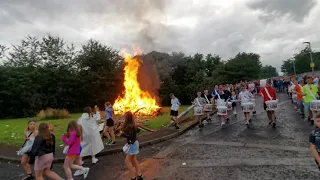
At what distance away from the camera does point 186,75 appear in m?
36.6

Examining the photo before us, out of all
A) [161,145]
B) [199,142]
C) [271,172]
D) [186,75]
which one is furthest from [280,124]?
[186,75]

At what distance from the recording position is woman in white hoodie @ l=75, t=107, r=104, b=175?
318 inches

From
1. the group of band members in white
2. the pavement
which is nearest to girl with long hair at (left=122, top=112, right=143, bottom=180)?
the pavement

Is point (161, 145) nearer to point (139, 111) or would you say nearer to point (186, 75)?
point (139, 111)

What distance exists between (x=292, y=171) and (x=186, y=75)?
3085 cm

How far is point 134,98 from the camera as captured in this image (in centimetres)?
1950

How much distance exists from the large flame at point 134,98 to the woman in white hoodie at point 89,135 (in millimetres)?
9696

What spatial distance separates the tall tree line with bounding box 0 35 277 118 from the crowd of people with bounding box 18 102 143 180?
2371cm

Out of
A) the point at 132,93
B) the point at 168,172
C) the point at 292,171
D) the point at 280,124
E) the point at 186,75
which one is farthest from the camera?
the point at 186,75

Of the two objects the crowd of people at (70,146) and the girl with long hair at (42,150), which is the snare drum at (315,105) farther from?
the girl with long hair at (42,150)

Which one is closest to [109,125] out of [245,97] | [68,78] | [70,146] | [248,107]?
[70,146]

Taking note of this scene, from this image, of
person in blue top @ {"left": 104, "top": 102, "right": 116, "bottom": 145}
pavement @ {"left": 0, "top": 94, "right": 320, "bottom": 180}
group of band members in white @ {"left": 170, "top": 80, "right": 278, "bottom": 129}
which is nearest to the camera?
pavement @ {"left": 0, "top": 94, "right": 320, "bottom": 180}

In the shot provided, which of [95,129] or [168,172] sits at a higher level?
[95,129]

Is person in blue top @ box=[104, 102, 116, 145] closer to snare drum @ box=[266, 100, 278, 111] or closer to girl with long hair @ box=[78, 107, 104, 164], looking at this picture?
girl with long hair @ box=[78, 107, 104, 164]
